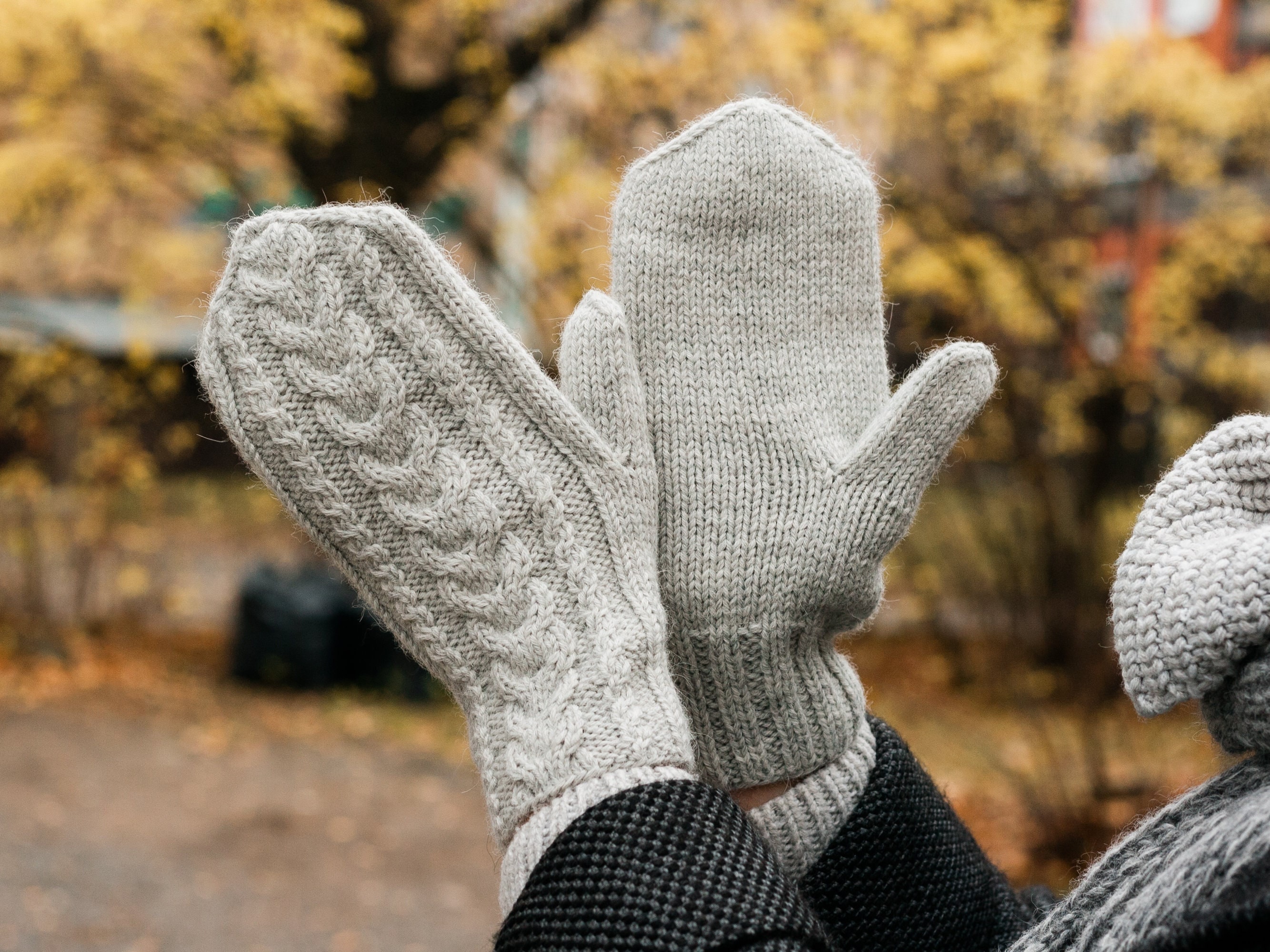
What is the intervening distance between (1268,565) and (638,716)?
1.76 feet

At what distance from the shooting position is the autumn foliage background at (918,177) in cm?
566

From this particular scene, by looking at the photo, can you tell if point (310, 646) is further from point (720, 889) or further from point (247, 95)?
point (720, 889)

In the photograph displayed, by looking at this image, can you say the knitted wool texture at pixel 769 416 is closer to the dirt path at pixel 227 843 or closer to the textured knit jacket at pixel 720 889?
the textured knit jacket at pixel 720 889

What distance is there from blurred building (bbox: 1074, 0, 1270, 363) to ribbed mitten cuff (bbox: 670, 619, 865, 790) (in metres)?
5.35

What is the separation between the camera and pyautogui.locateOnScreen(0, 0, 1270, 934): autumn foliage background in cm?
566

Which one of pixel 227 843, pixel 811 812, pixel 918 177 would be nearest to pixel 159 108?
pixel 227 843

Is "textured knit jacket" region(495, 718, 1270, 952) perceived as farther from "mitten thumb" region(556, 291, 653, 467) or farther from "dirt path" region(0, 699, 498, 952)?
"dirt path" region(0, 699, 498, 952)

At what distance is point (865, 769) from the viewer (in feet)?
4.19

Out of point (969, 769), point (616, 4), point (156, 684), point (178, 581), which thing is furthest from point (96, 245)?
point (969, 769)

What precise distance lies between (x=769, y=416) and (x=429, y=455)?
0.39m

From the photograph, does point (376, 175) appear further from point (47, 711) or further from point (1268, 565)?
point (1268, 565)

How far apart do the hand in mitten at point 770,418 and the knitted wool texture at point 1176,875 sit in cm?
32

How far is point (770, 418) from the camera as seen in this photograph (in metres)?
1.33

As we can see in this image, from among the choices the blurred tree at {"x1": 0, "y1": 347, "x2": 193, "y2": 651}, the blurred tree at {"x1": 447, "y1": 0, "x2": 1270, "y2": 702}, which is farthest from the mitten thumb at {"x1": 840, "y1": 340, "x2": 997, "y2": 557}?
the blurred tree at {"x1": 0, "y1": 347, "x2": 193, "y2": 651}
